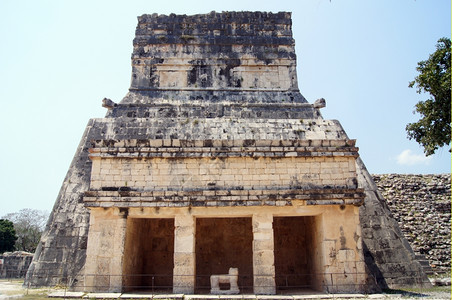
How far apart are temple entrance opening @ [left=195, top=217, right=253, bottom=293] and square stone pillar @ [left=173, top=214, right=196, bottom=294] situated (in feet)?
10.8

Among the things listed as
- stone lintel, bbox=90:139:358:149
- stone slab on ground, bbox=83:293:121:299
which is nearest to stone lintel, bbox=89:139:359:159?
stone lintel, bbox=90:139:358:149

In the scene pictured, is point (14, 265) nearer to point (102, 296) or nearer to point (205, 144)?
point (102, 296)

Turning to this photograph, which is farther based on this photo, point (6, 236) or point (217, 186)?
point (6, 236)

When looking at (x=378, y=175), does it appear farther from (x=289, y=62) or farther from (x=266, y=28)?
(x=266, y=28)

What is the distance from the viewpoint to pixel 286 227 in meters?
13.7

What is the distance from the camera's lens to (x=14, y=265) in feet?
65.8

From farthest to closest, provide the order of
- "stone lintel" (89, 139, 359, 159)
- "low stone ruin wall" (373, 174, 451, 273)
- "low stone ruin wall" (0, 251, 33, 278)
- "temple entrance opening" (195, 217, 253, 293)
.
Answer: "low stone ruin wall" (0, 251, 33, 278)
"low stone ruin wall" (373, 174, 451, 273)
"temple entrance opening" (195, 217, 253, 293)
"stone lintel" (89, 139, 359, 159)

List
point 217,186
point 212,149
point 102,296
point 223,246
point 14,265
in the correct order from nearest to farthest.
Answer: point 102,296 < point 217,186 < point 212,149 < point 223,246 < point 14,265

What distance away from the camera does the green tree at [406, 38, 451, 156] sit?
1216 cm

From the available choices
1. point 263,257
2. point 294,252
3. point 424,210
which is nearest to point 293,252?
point 294,252

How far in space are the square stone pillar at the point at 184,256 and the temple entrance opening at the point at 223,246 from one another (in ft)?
10.8

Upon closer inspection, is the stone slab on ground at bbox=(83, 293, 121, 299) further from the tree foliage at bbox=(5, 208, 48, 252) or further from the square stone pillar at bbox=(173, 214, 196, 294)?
the tree foliage at bbox=(5, 208, 48, 252)

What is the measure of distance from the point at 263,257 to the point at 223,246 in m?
4.01

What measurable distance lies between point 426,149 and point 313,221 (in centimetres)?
551
